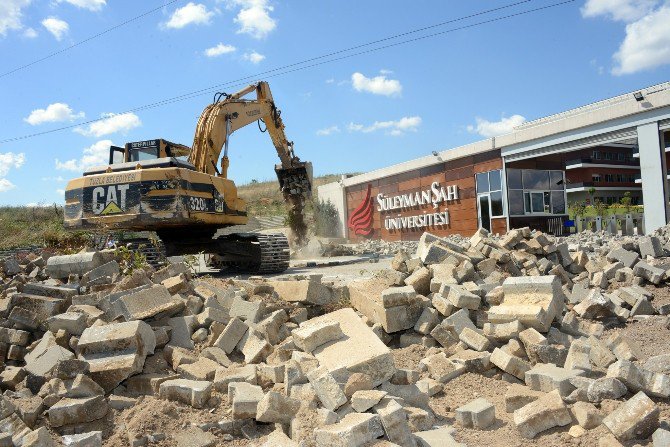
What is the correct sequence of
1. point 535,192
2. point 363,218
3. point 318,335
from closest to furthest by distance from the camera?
point 318,335 < point 535,192 < point 363,218

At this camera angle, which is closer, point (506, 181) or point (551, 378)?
point (551, 378)

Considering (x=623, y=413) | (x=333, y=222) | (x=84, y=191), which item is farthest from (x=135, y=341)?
(x=333, y=222)

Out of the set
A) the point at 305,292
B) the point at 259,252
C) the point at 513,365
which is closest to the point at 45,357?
the point at 305,292

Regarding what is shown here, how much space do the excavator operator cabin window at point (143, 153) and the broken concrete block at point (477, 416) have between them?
9.40 metres

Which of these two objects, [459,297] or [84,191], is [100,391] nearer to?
[459,297]

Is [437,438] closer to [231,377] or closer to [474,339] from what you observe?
[231,377]

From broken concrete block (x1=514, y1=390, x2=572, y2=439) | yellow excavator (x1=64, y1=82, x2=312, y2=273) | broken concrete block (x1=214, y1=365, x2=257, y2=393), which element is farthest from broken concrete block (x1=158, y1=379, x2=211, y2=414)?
yellow excavator (x1=64, y1=82, x2=312, y2=273)

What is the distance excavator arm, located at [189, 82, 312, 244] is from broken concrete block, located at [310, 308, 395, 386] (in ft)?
26.3

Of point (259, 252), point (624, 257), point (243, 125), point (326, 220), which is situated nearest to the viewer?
point (624, 257)

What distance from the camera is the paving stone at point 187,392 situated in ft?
13.3

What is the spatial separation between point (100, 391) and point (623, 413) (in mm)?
3848

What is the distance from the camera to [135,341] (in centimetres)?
445

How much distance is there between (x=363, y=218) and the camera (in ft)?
94.1

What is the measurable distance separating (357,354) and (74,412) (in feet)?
7.08
